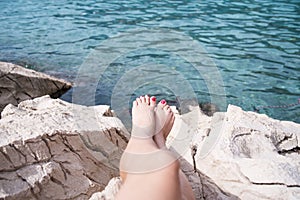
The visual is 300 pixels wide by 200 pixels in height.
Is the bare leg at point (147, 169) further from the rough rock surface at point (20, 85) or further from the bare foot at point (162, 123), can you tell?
the rough rock surface at point (20, 85)

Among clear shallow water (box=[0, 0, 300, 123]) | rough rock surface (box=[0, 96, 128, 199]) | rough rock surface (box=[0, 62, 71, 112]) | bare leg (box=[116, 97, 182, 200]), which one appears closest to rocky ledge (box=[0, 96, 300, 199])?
rough rock surface (box=[0, 96, 128, 199])

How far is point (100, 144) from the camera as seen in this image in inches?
108

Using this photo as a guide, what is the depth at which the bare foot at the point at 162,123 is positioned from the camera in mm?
2178

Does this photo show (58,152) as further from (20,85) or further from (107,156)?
(20,85)

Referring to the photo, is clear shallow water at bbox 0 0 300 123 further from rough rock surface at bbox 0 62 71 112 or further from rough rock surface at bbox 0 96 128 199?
rough rock surface at bbox 0 96 128 199

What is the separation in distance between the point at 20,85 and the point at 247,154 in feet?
11.5

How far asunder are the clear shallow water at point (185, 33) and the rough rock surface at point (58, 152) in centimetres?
267

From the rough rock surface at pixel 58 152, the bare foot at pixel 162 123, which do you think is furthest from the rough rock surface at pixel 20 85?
the bare foot at pixel 162 123

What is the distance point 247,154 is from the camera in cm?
269

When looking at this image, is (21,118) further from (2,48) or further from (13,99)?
(2,48)

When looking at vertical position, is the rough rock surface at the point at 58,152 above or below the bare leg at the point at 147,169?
below

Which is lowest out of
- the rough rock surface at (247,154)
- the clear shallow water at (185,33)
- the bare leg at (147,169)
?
the clear shallow water at (185,33)

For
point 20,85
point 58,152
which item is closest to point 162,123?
point 58,152

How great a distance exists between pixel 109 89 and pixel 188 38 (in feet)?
10.2
